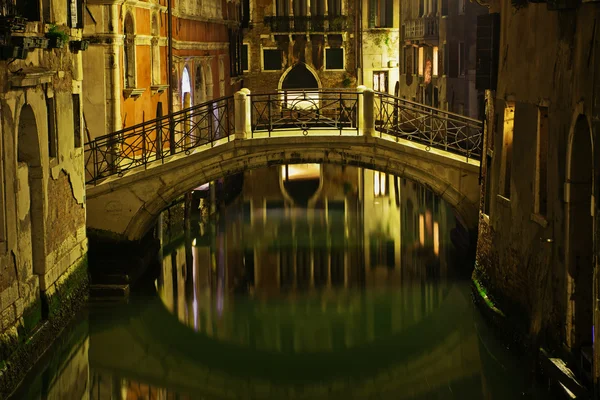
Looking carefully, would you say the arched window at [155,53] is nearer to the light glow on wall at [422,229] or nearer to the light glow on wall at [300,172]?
the light glow on wall at [422,229]

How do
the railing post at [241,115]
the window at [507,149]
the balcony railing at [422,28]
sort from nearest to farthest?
1. the window at [507,149]
2. the railing post at [241,115]
3. the balcony railing at [422,28]

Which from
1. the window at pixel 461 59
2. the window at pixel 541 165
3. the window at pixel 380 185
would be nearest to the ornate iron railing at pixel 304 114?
the window at pixel 380 185

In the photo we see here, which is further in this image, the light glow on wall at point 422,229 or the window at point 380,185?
the window at point 380,185

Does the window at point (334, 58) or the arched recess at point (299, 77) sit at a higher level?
the window at point (334, 58)

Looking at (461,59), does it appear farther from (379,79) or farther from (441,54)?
(379,79)

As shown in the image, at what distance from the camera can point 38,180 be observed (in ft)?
43.3

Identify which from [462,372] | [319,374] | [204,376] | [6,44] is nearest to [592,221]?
[462,372]

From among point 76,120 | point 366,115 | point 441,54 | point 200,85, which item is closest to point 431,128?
point 366,115

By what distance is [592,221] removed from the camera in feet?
34.5

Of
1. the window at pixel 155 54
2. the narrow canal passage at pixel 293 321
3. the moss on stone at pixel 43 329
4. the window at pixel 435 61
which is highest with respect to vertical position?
the window at pixel 155 54

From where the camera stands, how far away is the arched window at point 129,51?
19391 millimetres

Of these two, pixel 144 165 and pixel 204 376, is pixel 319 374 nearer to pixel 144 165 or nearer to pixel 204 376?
pixel 204 376

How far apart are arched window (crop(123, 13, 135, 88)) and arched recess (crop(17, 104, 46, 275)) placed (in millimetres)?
6266

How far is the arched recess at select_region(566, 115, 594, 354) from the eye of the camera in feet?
34.3
